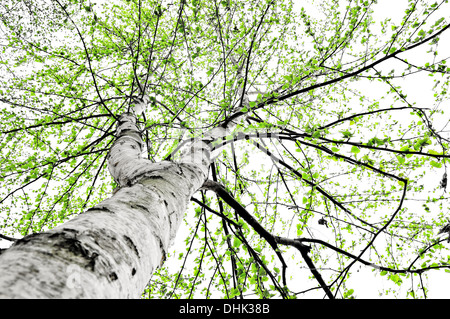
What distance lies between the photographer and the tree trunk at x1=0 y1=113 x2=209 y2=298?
20.6 inches

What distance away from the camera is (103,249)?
71 cm

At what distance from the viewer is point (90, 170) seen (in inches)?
181

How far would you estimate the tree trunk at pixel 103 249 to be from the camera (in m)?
0.52

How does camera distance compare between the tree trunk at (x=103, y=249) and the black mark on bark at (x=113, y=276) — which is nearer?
the tree trunk at (x=103, y=249)

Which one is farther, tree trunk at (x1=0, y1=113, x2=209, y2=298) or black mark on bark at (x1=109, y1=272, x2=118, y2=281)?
black mark on bark at (x1=109, y1=272, x2=118, y2=281)
